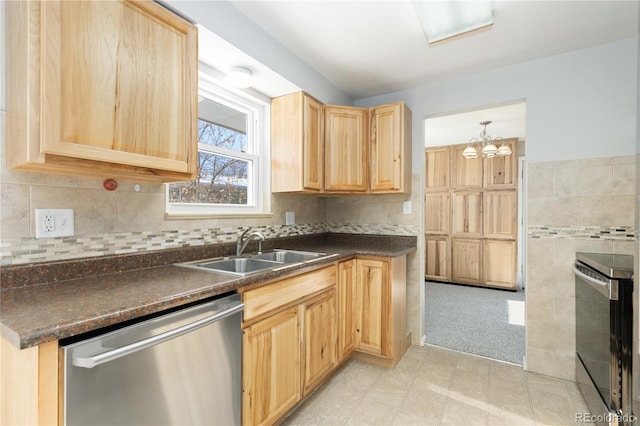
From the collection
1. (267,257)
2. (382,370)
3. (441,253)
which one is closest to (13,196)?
(267,257)

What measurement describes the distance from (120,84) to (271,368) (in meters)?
1.45

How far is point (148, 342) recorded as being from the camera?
99 cm

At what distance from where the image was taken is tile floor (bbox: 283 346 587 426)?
1767 mm

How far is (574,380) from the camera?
217 cm

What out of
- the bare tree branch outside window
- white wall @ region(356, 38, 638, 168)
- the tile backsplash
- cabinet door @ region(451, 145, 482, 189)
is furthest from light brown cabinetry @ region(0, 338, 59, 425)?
cabinet door @ region(451, 145, 482, 189)

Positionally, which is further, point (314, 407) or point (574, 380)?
point (574, 380)

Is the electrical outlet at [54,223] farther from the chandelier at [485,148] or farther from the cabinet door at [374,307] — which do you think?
the chandelier at [485,148]

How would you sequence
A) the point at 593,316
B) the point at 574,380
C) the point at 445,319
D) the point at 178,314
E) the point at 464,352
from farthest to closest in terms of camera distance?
the point at 445,319, the point at 464,352, the point at 574,380, the point at 593,316, the point at 178,314

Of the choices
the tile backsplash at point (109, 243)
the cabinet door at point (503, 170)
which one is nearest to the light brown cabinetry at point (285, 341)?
the tile backsplash at point (109, 243)

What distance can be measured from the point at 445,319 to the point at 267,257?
7.45 ft

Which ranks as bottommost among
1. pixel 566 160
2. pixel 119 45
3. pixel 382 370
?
pixel 382 370

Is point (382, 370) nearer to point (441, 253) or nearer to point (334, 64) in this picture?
point (334, 64)

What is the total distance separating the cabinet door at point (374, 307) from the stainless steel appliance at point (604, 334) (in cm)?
120

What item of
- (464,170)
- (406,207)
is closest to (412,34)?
(406,207)
